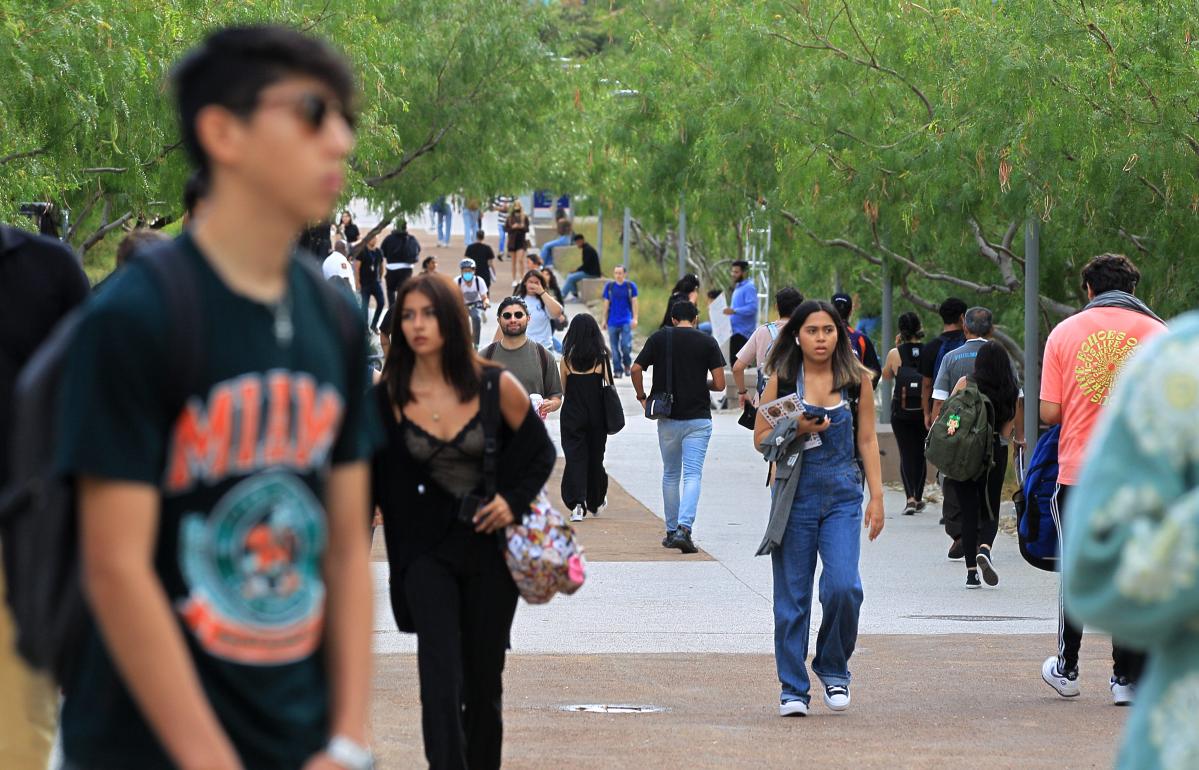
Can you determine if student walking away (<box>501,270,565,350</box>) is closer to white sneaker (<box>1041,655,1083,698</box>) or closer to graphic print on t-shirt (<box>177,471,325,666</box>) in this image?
white sneaker (<box>1041,655,1083,698</box>)

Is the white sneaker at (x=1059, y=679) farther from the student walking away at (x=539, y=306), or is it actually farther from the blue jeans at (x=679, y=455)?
the student walking away at (x=539, y=306)

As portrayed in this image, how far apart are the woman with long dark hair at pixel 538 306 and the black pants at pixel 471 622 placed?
46.9ft

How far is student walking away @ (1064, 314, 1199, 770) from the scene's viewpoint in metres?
2.64

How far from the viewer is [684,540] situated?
14555mm

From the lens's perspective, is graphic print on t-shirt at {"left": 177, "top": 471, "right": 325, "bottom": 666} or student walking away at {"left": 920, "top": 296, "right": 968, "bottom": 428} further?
student walking away at {"left": 920, "top": 296, "right": 968, "bottom": 428}

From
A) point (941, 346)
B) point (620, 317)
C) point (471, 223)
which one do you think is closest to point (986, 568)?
point (941, 346)

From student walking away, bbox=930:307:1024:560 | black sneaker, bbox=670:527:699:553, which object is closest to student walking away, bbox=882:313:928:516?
student walking away, bbox=930:307:1024:560

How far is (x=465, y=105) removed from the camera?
27.1 m

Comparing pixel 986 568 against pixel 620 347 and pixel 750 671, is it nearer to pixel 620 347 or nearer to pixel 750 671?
pixel 750 671

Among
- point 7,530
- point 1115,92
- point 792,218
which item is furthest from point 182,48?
point 7,530

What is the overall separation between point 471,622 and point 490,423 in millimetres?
592

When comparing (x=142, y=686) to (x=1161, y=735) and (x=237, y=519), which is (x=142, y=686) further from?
(x=1161, y=735)

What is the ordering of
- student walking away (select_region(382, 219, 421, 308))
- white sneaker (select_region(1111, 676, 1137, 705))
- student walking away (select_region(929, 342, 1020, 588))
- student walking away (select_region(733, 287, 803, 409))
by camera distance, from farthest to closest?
student walking away (select_region(382, 219, 421, 308)), student walking away (select_region(733, 287, 803, 409)), student walking away (select_region(929, 342, 1020, 588)), white sneaker (select_region(1111, 676, 1137, 705))

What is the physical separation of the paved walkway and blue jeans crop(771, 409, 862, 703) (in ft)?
0.82
